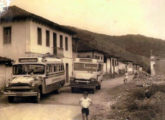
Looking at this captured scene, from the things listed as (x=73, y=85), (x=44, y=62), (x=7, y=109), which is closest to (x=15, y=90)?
(x=7, y=109)

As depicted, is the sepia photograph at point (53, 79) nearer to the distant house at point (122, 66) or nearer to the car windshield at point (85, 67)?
the car windshield at point (85, 67)

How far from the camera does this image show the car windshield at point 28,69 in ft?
45.0

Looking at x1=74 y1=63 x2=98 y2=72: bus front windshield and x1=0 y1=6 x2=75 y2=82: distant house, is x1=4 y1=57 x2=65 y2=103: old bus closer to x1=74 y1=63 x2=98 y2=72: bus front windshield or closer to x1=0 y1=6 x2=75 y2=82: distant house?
x1=74 y1=63 x2=98 y2=72: bus front windshield

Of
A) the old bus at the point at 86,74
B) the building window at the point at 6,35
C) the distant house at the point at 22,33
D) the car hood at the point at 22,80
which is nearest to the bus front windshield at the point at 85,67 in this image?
the old bus at the point at 86,74

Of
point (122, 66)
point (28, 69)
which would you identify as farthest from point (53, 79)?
point (122, 66)

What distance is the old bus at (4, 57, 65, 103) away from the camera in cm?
1248

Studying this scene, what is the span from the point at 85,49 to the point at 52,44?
11776 millimetres

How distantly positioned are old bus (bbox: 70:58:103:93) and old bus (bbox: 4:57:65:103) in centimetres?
178

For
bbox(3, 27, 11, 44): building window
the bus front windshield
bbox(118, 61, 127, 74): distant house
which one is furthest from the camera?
bbox(118, 61, 127, 74): distant house

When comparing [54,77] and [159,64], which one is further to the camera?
[159,64]

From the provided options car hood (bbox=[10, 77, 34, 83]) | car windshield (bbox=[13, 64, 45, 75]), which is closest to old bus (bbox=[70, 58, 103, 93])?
car windshield (bbox=[13, 64, 45, 75])

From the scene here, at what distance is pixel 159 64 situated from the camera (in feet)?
95.6

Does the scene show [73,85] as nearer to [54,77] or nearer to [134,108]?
[54,77]

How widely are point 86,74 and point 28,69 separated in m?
5.14
